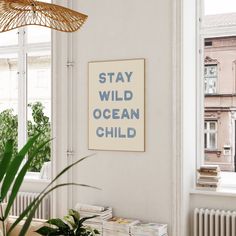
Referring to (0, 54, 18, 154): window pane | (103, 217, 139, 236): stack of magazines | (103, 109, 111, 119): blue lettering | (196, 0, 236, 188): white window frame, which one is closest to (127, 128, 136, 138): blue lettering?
(103, 109, 111, 119): blue lettering

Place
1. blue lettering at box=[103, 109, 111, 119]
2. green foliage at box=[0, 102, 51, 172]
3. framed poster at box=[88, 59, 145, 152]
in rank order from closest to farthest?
→ framed poster at box=[88, 59, 145, 152]
blue lettering at box=[103, 109, 111, 119]
green foliage at box=[0, 102, 51, 172]

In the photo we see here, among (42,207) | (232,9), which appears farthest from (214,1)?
(42,207)

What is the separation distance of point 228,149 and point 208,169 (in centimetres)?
34

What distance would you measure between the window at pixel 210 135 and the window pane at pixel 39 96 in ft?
5.60

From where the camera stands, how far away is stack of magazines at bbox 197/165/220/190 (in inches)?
145

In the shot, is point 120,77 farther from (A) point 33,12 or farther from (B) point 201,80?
(A) point 33,12

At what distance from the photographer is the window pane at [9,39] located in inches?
193

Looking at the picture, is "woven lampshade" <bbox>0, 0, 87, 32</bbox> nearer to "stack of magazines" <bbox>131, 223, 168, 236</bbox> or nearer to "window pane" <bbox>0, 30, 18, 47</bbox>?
"stack of magazines" <bbox>131, 223, 168, 236</bbox>

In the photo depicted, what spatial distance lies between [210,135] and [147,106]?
0.69 meters

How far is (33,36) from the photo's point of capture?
4.80 m

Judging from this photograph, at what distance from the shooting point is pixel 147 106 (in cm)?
374

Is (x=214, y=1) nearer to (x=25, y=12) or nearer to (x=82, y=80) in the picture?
(x=82, y=80)

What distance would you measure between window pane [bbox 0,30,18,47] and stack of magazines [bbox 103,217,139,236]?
242 cm

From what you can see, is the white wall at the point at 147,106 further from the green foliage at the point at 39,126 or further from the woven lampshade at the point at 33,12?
the woven lampshade at the point at 33,12
